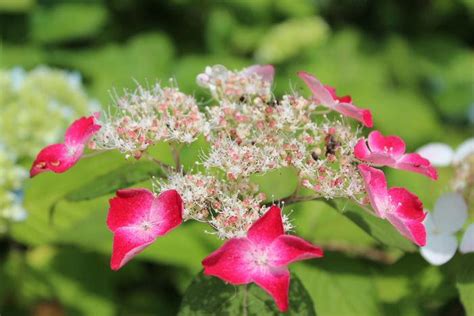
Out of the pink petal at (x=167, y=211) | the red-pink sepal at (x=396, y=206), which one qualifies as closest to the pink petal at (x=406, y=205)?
the red-pink sepal at (x=396, y=206)

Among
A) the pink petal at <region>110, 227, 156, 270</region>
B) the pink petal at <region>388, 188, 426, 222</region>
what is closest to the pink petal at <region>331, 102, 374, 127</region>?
the pink petal at <region>388, 188, 426, 222</region>

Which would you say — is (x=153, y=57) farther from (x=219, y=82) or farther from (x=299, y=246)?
(x=299, y=246)

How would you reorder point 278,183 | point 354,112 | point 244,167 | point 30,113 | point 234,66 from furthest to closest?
point 234,66
point 30,113
point 278,183
point 354,112
point 244,167

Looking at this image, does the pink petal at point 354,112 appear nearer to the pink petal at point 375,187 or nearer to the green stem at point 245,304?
the pink petal at point 375,187

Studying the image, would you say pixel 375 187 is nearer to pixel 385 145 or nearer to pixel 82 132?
pixel 385 145

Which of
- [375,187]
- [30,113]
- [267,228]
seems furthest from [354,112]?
[30,113]

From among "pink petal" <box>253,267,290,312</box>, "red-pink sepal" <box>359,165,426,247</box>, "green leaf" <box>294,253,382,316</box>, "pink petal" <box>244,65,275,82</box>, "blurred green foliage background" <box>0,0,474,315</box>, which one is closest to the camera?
"pink petal" <box>253,267,290,312</box>

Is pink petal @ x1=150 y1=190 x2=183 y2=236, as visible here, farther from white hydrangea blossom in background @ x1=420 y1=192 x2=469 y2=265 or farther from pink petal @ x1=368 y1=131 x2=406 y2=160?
white hydrangea blossom in background @ x1=420 y1=192 x2=469 y2=265
